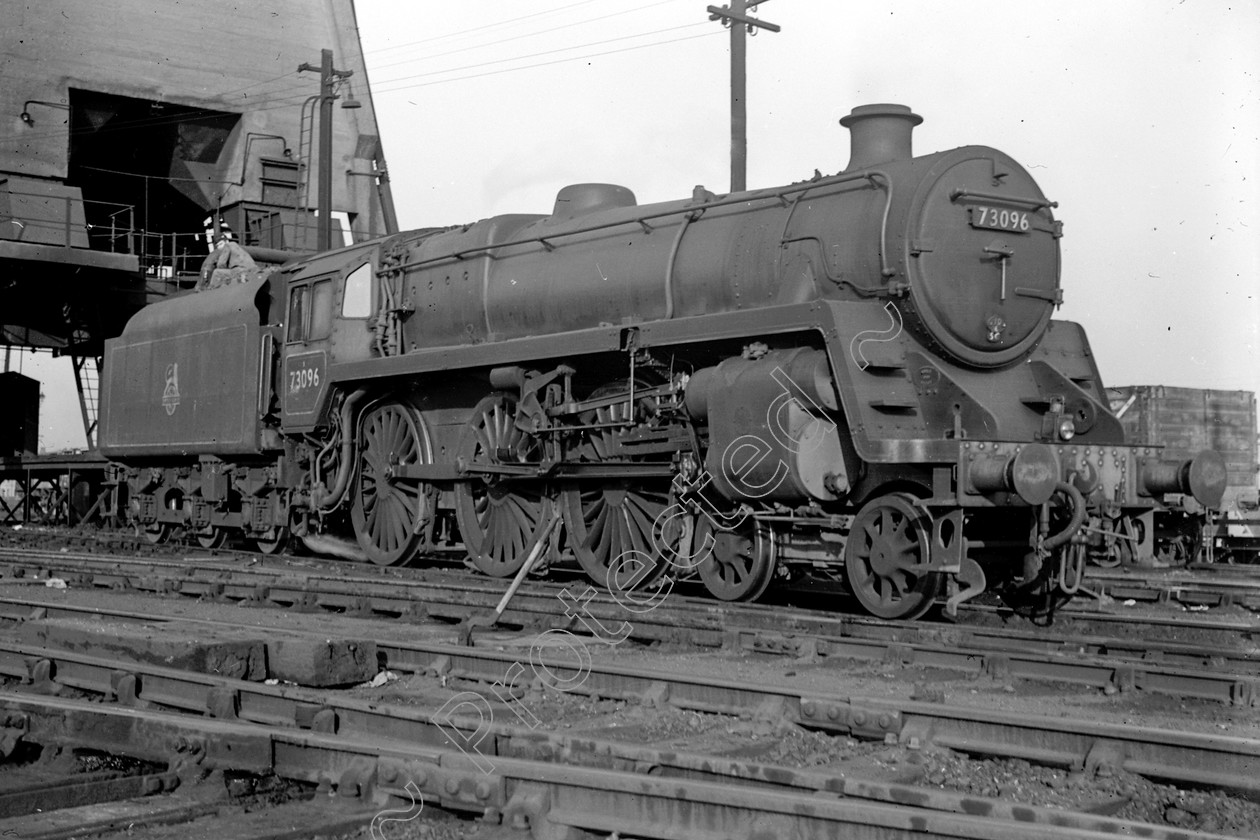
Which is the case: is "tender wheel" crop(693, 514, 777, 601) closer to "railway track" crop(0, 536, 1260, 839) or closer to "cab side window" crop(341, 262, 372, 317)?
"railway track" crop(0, 536, 1260, 839)

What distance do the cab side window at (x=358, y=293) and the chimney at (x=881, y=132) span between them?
5.52m

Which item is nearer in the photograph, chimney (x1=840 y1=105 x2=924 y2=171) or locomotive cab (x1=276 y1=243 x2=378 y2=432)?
chimney (x1=840 y1=105 x2=924 y2=171)

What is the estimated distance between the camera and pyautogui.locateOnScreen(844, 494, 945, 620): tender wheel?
829cm

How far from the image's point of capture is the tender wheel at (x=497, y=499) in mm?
11492

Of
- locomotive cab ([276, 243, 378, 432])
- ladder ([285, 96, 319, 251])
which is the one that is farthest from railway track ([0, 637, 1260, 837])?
ladder ([285, 96, 319, 251])

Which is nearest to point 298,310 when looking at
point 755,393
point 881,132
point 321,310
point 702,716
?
point 321,310

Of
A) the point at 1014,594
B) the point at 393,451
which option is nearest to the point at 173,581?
the point at 393,451

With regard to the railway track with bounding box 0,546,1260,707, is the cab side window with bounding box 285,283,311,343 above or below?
above

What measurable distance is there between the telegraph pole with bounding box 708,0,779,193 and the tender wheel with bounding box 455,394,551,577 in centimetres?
564

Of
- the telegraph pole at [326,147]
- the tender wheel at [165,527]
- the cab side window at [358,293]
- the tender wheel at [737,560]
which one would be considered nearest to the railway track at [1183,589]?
the tender wheel at [737,560]

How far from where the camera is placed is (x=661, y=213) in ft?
34.4

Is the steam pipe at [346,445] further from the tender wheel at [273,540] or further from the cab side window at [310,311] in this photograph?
the tender wheel at [273,540]

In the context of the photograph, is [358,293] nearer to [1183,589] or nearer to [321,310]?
[321,310]

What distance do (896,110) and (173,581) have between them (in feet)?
22.8
